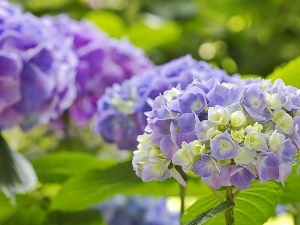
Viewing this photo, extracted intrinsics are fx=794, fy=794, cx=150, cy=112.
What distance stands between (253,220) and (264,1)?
3.50ft

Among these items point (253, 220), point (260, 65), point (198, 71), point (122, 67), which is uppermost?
point (260, 65)

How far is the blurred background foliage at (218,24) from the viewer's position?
1455mm

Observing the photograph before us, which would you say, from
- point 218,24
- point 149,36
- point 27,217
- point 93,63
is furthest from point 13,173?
point 218,24

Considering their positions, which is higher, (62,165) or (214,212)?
(62,165)

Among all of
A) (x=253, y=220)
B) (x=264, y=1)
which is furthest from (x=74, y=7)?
(x=253, y=220)

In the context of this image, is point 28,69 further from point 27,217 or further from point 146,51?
point 146,51

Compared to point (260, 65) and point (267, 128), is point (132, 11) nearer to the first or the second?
point (260, 65)

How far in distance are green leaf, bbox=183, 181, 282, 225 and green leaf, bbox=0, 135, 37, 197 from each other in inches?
9.3

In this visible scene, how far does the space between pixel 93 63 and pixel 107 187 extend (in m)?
0.18

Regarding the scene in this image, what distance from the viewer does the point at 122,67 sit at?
858mm

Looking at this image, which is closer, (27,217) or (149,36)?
(27,217)

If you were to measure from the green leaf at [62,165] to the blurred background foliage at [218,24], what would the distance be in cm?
64

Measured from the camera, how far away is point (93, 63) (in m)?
0.84

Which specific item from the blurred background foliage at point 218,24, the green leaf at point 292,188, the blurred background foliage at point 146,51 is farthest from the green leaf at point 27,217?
the blurred background foliage at point 218,24
